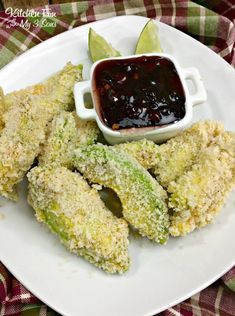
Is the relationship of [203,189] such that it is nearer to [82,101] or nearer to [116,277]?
[116,277]

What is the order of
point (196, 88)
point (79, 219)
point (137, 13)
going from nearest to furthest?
1. point (79, 219)
2. point (196, 88)
3. point (137, 13)

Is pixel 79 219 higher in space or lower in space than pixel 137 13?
lower

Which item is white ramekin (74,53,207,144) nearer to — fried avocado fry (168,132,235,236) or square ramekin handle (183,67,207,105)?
square ramekin handle (183,67,207,105)

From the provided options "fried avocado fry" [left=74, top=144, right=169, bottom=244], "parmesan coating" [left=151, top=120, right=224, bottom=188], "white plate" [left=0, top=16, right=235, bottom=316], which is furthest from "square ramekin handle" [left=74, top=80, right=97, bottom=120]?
"white plate" [left=0, top=16, right=235, bottom=316]

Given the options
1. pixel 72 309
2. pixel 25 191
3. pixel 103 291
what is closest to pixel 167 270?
pixel 103 291

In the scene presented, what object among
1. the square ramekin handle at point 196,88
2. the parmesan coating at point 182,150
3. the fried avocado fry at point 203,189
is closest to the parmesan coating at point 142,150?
the parmesan coating at point 182,150

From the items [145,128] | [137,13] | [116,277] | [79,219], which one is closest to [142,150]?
[145,128]

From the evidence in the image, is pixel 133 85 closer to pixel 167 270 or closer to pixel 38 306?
pixel 167 270
